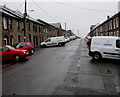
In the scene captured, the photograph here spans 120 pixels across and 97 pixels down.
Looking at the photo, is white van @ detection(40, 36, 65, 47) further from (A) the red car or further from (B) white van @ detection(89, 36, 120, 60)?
(B) white van @ detection(89, 36, 120, 60)

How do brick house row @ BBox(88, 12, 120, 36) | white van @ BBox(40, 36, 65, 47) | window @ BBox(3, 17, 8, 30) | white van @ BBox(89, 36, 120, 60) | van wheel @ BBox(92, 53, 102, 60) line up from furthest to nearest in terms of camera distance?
white van @ BBox(40, 36, 65, 47), brick house row @ BBox(88, 12, 120, 36), window @ BBox(3, 17, 8, 30), van wheel @ BBox(92, 53, 102, 60), white van @ BBox(89, 36, 120, 60)

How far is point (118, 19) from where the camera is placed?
23.8 m

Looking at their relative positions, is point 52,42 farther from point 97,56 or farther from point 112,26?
point 97,56

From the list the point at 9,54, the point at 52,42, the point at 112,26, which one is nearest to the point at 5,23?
the point at 9,54

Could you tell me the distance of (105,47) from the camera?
32.1 feet

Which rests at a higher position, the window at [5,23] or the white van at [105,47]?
the window at [5,23]

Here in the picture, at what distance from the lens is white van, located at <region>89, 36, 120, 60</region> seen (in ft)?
30.6

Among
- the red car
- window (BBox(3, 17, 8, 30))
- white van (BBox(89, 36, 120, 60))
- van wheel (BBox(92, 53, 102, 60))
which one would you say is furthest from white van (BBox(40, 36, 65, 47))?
van wheel (BBox(92, 53, 102, 60))

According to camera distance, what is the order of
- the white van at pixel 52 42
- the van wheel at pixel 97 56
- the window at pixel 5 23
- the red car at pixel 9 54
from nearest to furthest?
the van wheel at pixel 97 56 → the red car at pixel 9 54 → the window at pixel 5 23 → the white van at pixel 52 42

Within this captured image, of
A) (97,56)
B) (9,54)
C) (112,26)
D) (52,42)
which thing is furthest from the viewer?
(112,26)

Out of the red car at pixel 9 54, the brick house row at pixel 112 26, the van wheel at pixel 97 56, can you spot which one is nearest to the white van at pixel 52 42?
the brick house row at pixel 112 26

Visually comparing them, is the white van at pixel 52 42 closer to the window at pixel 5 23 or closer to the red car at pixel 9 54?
the window at pixel 5 23

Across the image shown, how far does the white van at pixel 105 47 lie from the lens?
30.6 ft

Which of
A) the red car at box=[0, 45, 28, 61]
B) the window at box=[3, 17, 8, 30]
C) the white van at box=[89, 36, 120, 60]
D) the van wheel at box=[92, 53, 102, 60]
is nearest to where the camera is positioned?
the white van at box=[89, 36, 120, 60]
